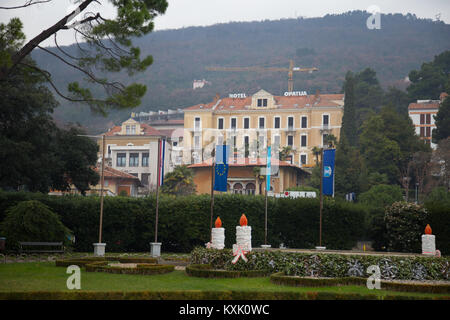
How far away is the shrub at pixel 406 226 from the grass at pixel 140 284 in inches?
598

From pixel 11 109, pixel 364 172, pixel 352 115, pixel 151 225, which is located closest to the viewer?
pixel 151 225

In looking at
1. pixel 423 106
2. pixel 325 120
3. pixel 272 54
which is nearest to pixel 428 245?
pixel 325 120

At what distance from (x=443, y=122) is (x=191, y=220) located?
55.4 metres

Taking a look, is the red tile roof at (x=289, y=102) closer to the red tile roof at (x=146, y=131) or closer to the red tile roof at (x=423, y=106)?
Result: the red tile roof at (x=146, y=131)

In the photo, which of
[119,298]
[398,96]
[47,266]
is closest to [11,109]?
[47,266]

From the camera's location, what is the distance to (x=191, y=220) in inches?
1123

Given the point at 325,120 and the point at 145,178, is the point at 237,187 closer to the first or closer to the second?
the point at 145,178

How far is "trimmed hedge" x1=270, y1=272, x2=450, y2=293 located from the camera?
11938 mm

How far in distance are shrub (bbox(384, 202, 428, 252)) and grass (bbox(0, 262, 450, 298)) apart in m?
15.2

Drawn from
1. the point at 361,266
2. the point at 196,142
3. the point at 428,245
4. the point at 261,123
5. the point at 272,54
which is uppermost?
the point at 272,54

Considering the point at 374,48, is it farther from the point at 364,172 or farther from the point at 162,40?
the point at 364,172

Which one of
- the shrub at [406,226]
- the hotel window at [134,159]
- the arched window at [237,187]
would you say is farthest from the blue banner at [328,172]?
the hotel window at [134,159]

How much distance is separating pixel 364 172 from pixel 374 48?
9247 cm

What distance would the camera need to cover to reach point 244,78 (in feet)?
455
